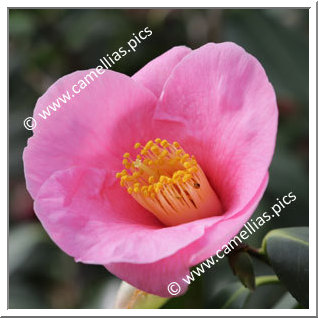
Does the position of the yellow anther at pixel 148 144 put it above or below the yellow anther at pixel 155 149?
above

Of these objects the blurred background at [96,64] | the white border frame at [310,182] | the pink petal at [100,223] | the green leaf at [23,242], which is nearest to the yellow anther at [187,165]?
the pink petal at [100,223]

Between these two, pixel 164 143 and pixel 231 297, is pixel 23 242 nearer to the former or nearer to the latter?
pixel 231 297

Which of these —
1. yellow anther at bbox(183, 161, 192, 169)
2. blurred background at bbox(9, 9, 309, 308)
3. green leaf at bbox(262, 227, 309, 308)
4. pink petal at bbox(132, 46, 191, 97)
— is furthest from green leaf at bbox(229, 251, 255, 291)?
blurred background at bbox(9, 9, 309, 308)

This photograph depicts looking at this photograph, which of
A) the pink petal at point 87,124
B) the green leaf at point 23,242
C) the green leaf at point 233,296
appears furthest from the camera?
the green leaf at point 23,242

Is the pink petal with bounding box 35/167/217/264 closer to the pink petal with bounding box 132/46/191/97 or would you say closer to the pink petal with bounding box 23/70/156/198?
the pink petal with bounding box 23/70/156/198

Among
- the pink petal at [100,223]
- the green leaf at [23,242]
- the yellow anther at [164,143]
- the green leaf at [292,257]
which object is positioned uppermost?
the yellow anther at [164,143]
